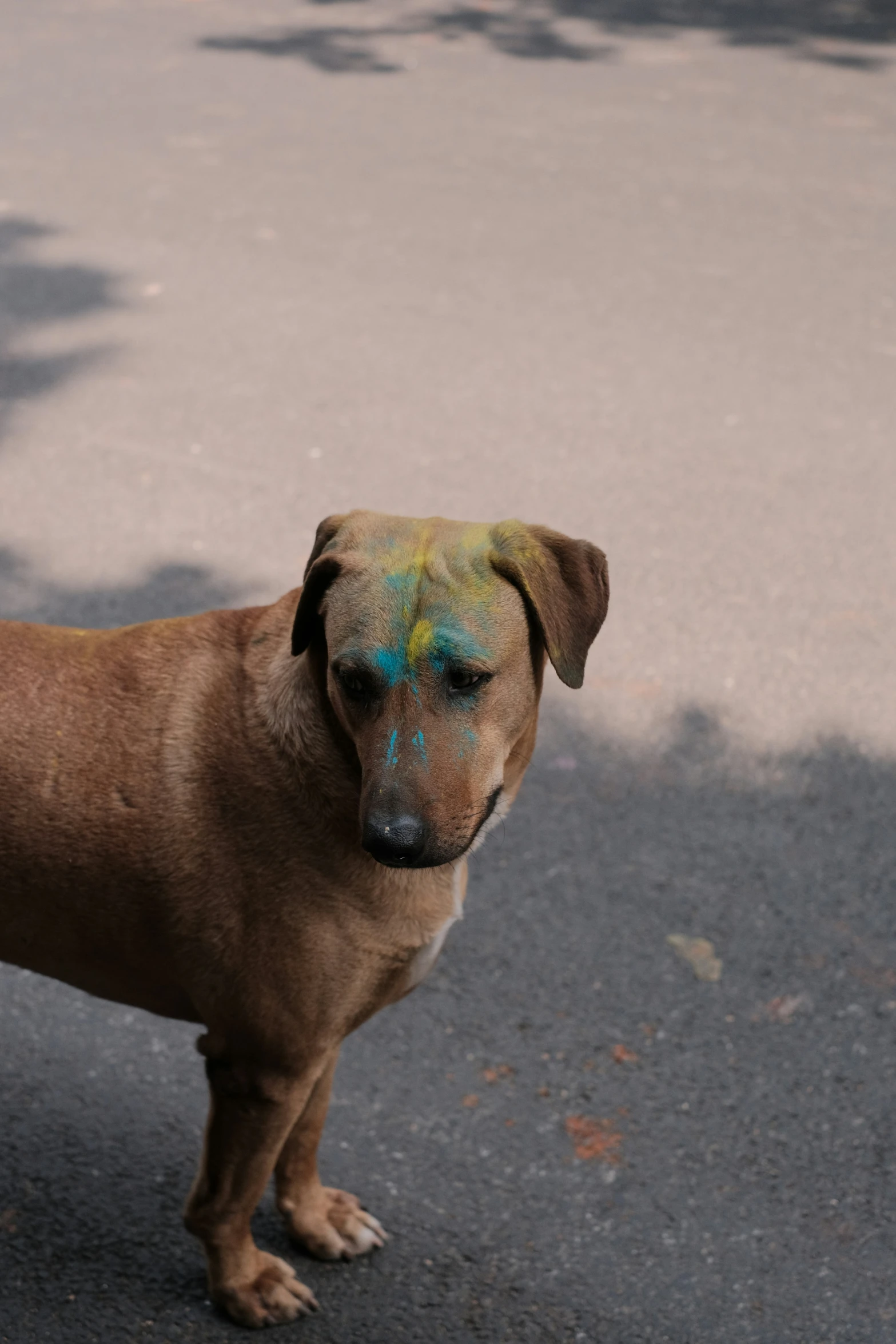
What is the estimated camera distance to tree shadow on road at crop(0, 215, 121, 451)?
21.2 feet

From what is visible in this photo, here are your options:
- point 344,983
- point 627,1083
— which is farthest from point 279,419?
point 344,983

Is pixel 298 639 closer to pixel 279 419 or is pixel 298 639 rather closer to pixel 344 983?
pixel 344 983

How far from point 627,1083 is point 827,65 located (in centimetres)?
1014

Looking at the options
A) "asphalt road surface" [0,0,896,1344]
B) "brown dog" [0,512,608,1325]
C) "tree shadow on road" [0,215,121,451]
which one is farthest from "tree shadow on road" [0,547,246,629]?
"brown dog" [0,512,608,1325]

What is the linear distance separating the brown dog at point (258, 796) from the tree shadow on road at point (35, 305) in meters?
3.98

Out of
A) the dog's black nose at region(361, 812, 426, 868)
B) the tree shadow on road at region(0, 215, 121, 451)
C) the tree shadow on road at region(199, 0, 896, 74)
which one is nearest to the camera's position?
the dog's black nose at region(361, 812, 426, 868)

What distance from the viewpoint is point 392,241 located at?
25.7ft

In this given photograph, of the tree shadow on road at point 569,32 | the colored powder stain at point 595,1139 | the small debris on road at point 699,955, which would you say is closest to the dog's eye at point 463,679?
the colored powder stain at point 595,1139

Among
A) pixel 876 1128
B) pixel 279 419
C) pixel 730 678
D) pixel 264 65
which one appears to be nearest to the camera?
pixel 876 1128

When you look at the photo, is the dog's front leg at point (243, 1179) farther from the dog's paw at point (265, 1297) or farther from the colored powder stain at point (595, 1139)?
the colored powder stain at point (595, 1139)

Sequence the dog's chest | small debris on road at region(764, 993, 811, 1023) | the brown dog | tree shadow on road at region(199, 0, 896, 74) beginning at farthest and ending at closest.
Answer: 1. tree shadow on road at region(199, 0, 896, 74)
2. small debris on road at region(764, 993, 811, 1023)
3. the dog's chest
4. the brown dog

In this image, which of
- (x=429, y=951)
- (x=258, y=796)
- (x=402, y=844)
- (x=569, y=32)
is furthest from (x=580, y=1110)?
(x=569, y=32)

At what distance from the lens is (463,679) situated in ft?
7.16

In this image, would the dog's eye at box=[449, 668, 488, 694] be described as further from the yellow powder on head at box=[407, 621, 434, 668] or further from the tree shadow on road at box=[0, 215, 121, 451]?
the tree shadow on road at box=[0, 215, 121, 451]
